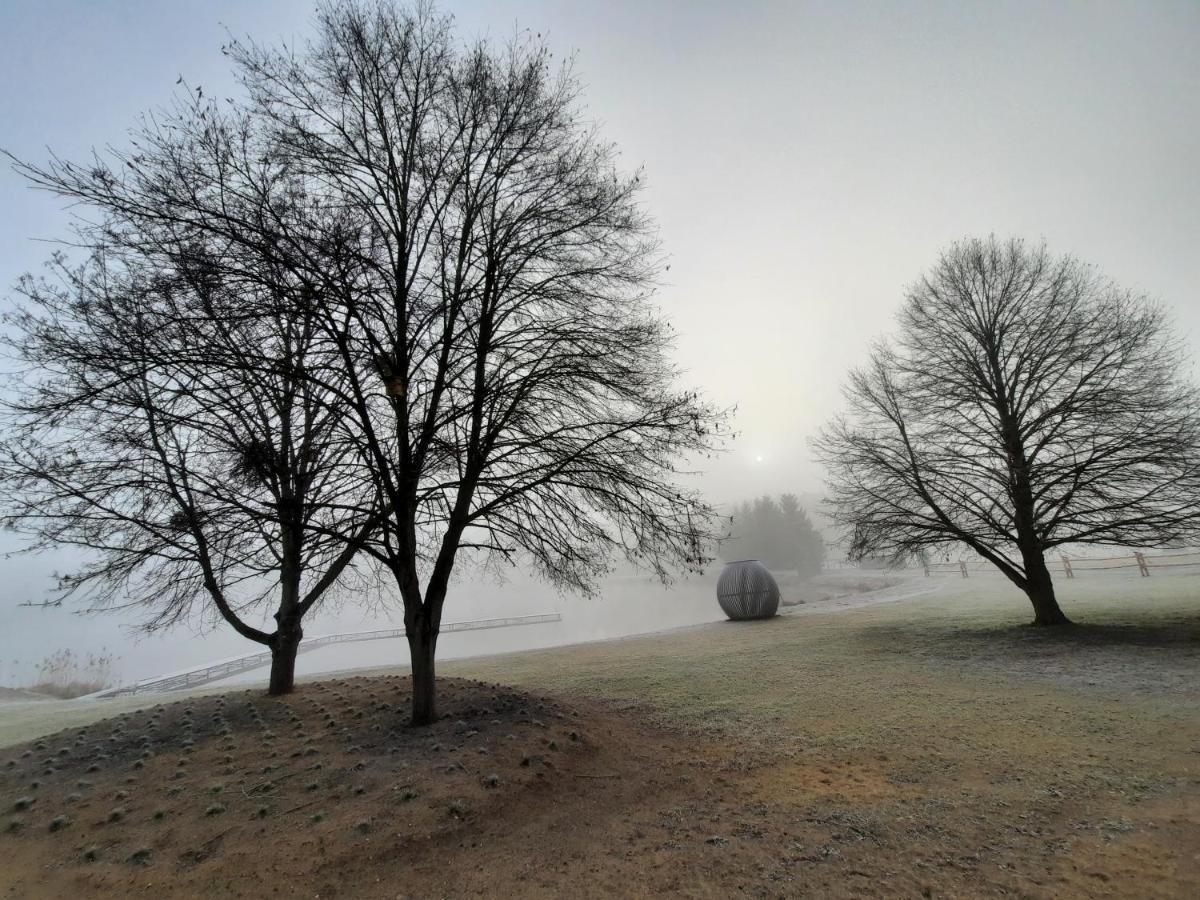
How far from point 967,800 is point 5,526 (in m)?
12.3

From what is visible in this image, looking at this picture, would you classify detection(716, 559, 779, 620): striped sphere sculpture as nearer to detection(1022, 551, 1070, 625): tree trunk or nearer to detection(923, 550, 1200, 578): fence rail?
detection(923, 550, 1200, 578): fence rail

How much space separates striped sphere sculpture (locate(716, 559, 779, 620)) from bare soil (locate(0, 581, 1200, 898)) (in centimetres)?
1083

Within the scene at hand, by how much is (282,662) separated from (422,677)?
4.00 metres

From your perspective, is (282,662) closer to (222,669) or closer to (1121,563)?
(222,669)

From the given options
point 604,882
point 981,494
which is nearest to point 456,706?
point 604,882

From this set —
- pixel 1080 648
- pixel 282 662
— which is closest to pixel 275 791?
pixel 282 662

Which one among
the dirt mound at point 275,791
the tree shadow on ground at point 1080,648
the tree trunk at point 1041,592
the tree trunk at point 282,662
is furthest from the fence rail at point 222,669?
the tree trunk at point 1041,592

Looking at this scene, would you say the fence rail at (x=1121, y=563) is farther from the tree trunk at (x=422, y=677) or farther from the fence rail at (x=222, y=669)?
the fence rail at (x=222, y=669)

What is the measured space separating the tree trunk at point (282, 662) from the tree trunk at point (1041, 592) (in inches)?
649

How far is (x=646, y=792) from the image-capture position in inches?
201

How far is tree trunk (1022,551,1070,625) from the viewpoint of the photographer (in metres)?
12.6

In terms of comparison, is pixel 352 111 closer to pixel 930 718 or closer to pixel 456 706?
pixel 456 706

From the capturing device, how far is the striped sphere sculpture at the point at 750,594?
779 inches

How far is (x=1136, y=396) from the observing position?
11.8m
